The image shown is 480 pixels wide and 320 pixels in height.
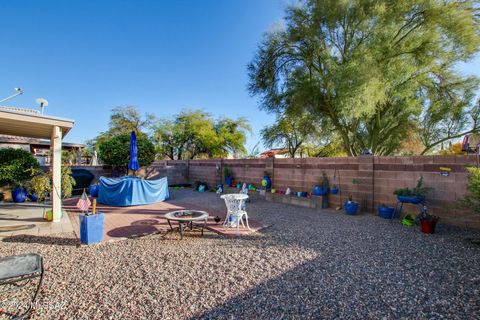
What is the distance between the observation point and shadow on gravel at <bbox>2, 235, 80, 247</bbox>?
15.1 feet

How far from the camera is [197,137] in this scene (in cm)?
2011

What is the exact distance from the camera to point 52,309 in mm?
2486

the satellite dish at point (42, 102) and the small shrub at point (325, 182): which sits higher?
the satellite dish at point (42, 102)

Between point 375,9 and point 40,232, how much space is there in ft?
42.5

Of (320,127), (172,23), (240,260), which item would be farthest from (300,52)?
(240,260)

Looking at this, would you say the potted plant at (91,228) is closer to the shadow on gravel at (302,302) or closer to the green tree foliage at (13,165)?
the shadow on gravel at (302,302)

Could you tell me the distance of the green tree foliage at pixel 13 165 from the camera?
8891mm

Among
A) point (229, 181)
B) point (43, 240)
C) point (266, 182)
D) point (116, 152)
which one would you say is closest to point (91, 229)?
point (43, 240)

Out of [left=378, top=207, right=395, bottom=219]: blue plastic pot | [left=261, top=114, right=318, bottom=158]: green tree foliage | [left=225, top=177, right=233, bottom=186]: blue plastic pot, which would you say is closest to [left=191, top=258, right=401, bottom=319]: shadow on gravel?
[left=378, top=207, right=395, bottom=219]: blue plastic pot

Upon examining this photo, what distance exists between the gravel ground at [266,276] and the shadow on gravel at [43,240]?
0.07 feet

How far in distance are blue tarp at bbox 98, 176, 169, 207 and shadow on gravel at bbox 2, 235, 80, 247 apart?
11.6 ft

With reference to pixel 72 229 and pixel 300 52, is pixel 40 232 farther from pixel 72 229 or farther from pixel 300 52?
pixel 300 52

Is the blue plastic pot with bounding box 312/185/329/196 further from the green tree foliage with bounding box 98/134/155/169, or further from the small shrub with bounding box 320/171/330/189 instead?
the green tree foliage with bounding box 98/134/155/169

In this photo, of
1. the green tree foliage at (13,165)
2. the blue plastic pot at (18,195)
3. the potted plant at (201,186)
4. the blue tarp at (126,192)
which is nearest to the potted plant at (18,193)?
the blue plastic pot at (18,195)
